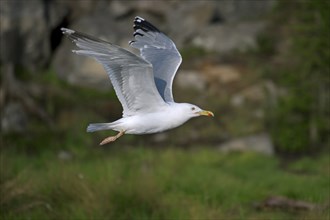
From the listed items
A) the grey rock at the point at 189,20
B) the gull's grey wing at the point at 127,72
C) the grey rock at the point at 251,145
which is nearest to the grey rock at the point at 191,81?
the grey rock at the point at 189,20

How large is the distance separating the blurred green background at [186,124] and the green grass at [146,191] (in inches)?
0.7

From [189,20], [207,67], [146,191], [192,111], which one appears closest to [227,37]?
[189,20]

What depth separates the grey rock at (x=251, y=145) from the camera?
12672 millimetres

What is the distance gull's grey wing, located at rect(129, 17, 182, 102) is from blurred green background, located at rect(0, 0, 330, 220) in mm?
1280

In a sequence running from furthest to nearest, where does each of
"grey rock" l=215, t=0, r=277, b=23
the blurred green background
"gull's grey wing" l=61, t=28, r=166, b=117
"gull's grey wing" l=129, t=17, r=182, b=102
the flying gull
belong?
1. "grey rock" l=215, t=0, r=277, b=23
2. the blurred green background
3. "gull's grey wing" l=129, t=17, r=182, b=102
4. the flying gull
5. "gull's grey wing" l=61, t=28, r=166, b=117

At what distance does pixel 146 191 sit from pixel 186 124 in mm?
6635

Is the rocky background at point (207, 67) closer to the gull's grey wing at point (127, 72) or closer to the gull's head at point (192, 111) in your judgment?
the gull's head at point (192, 111)

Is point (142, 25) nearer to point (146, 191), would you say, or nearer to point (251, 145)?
point (146, 191)

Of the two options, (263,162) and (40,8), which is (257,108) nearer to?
(263,162)

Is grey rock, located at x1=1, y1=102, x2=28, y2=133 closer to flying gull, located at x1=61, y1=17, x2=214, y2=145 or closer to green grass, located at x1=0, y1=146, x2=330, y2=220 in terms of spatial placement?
green grass, located at x1=0, y1=146, x2=330, y2=220

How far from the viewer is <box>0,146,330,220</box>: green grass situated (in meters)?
7.40

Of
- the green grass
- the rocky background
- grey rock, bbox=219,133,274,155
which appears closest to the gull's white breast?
the green grass

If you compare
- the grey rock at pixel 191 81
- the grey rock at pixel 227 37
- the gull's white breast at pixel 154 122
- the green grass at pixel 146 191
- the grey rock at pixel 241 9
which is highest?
the gull's white breast at pixel 154 122

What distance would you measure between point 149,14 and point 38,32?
341 centimetres
